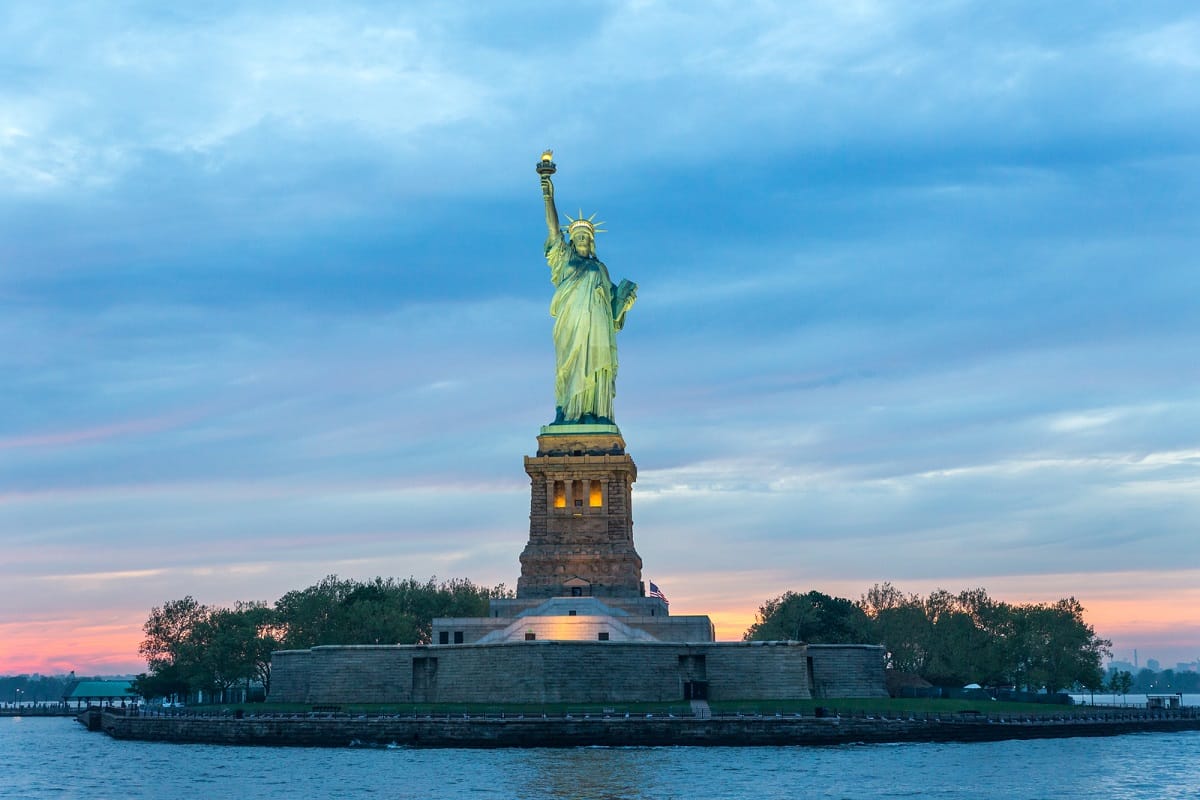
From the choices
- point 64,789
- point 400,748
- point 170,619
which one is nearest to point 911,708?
point 400,748

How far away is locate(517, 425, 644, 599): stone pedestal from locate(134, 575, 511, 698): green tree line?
610 inches

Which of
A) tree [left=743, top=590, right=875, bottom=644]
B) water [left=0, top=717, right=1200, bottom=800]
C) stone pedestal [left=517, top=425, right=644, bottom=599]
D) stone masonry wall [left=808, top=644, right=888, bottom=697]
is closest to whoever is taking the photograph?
water [left=0, top=717, right=1200, bottom=800]

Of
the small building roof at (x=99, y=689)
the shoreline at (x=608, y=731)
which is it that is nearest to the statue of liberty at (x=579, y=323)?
the shoreline at (x=608, y=731)

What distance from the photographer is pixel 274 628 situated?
10406cm

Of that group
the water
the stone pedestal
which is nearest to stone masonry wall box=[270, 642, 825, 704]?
the water

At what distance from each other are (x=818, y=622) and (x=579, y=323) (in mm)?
28756

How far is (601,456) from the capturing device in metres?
83.5

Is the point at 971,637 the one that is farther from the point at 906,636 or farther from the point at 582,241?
the point at 582,241

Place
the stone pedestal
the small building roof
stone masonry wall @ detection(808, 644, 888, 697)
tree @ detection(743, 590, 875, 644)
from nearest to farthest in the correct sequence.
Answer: stone masonry wall @ detection(808, 644, 888, 697) → the stone pedestal → tree @ detection(743, 590, 875, 644) → the small building roof

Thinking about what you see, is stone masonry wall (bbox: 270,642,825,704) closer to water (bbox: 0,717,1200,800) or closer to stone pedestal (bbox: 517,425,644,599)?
water (bbox: 0,717,1200,800)

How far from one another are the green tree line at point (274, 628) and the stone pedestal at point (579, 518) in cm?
1550

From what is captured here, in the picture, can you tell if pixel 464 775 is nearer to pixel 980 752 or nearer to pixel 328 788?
pixel 328 788

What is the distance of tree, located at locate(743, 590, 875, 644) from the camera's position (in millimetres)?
101312

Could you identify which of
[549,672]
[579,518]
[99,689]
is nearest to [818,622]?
[579,518]
